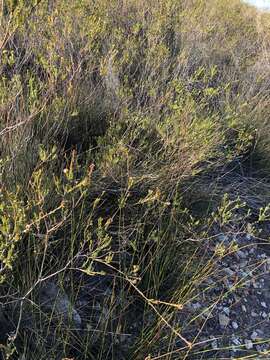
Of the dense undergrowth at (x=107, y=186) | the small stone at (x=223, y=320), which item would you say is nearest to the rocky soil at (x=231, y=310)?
the small stone at (x=223, y=320)

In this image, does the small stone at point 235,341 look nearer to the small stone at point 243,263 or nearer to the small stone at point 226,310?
the small stone at point 226,310

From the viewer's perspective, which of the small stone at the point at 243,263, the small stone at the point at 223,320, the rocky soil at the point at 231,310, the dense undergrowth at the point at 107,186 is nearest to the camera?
the dense undergrowth at the point at 107,186

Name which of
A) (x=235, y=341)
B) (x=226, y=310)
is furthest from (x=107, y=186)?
(x=235, y=341)

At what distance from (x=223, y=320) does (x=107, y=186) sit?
884 mm

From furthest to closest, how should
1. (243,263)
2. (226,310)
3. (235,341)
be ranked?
(243,263)
(226,310)
(235,341)

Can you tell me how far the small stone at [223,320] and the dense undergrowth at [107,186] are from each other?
0.25 metres

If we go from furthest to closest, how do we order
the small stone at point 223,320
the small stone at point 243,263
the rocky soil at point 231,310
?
the small stone at point 243,263 < the small stone at point 223,320 < the rocky soil at point 231,310

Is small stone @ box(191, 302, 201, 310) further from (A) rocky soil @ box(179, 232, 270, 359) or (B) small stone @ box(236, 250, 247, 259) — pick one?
(B) small stone @ box(236, 250, 247, 259)

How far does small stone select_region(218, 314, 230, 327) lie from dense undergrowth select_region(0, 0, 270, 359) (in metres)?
0.25

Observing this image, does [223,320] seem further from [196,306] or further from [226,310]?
[196,306]

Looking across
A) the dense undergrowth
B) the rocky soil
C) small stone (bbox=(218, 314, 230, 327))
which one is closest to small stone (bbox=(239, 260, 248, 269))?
the rocky soil

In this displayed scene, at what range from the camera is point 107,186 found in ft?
6.66

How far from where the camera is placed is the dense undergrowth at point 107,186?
4.96 ft

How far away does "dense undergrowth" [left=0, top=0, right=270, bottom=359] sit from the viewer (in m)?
1.51
